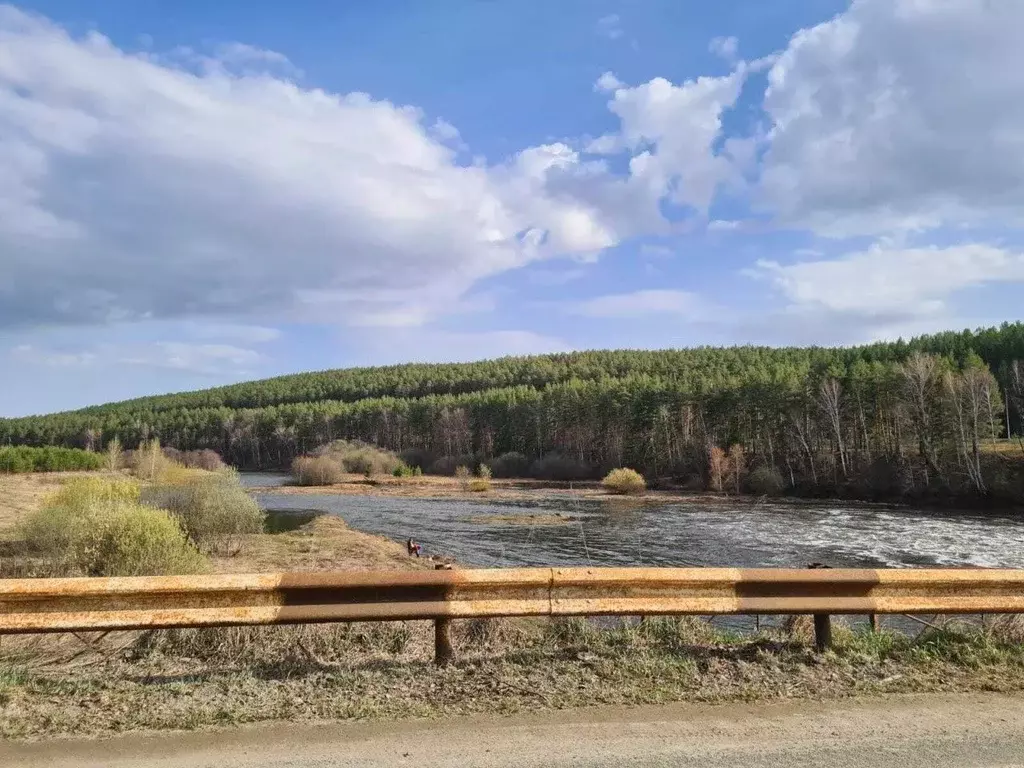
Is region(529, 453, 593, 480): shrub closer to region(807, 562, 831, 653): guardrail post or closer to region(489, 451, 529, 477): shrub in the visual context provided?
region(489, 451, 529, 477): shrub

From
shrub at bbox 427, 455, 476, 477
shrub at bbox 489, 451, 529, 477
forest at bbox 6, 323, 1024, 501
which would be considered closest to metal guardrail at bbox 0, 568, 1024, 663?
forest at bbox 6, 323, 1024, 501

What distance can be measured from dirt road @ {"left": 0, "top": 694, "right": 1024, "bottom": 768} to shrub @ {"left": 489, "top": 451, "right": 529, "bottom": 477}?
10782 centimetres

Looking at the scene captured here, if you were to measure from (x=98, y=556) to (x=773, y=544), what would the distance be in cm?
2976

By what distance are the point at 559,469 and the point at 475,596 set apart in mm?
101533

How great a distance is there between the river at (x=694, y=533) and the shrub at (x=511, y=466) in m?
48.7

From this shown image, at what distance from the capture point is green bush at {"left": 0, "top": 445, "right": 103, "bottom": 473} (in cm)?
7725

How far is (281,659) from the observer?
21.7 feet

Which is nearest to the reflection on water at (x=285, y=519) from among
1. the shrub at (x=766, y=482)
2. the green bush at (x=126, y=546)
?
the green bush at (x=126, y=546)

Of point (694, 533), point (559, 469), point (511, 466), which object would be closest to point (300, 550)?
point (694, 533)

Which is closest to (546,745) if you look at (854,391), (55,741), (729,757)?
(729,757)

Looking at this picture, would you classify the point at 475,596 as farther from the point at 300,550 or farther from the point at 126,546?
the point at 300,550

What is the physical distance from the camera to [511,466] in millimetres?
115625

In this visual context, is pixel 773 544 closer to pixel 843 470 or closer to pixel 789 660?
pixel 789 660

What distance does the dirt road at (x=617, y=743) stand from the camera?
4598 mm
